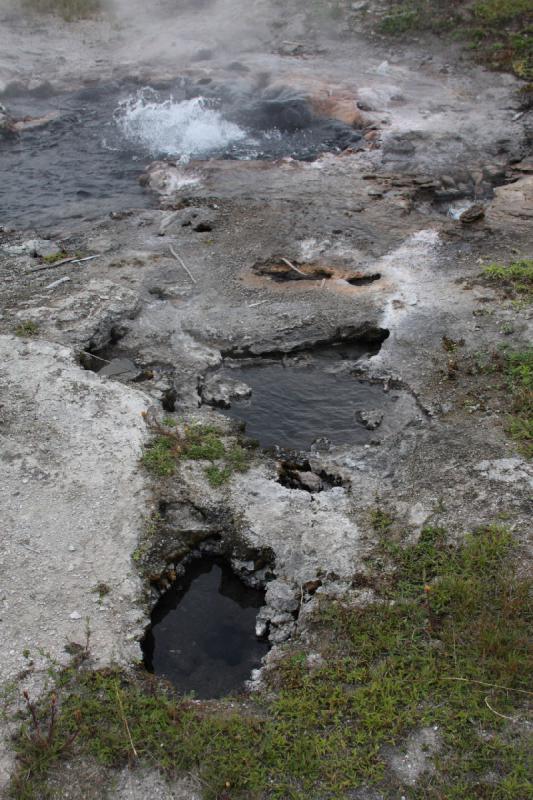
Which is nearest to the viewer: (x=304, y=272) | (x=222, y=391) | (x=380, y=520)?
(x=380, y=520)

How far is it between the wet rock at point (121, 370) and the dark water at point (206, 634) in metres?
2.78

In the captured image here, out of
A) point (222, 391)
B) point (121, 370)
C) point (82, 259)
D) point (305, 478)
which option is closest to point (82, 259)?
point (82, 259)

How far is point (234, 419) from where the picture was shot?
7.41 metres

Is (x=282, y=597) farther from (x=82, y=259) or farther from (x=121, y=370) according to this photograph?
(x=82, y=259)

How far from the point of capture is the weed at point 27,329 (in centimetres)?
827

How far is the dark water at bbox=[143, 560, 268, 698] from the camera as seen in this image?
5211mm

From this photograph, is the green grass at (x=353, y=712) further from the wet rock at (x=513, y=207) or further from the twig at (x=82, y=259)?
the wet rock at (x=513, y=207)

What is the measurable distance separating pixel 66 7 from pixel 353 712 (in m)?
24.4

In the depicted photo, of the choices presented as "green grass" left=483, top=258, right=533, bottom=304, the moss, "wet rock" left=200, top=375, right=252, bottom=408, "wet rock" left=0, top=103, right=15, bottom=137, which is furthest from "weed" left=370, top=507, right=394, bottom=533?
"wet rock" left=0, top=103, right=15, bottom=137

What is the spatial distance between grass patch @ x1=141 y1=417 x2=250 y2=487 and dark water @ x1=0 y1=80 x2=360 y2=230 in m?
6.72

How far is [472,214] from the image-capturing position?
1072 cm

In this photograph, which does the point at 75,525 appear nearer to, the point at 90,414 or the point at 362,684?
the point at 90,414

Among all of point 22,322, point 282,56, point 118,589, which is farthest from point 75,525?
point 282,56

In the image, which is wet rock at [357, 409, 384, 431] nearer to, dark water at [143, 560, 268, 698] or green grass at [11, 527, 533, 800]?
green grass at [11, 527, 533, 800]
